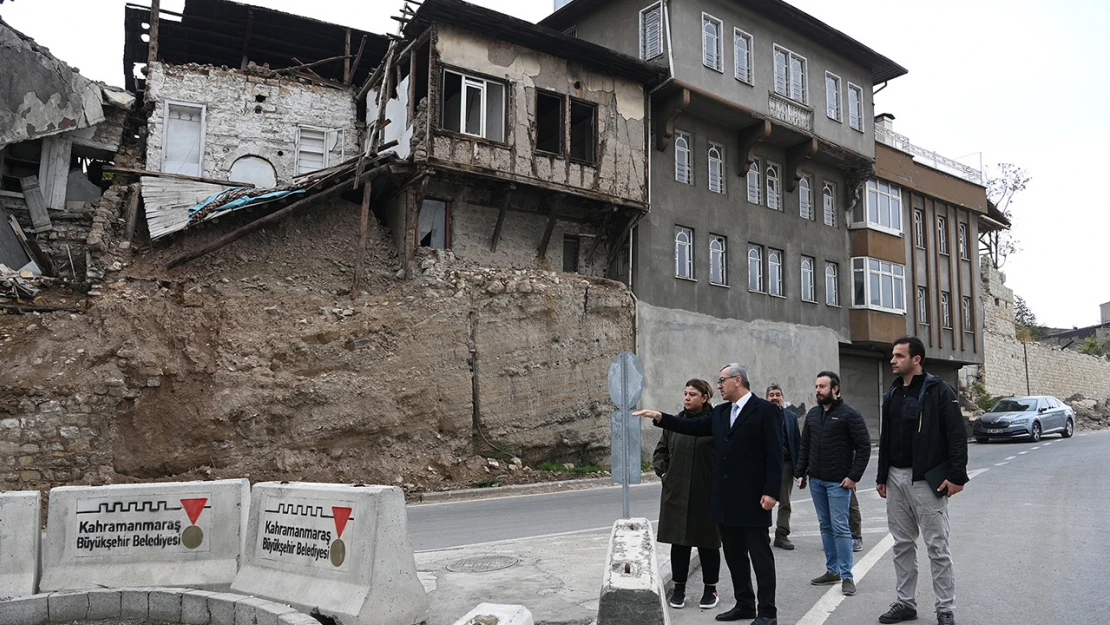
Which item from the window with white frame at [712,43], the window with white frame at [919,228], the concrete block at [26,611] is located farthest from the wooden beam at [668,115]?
the concrete block at [26,611]

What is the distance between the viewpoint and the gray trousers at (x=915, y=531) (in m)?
5.91

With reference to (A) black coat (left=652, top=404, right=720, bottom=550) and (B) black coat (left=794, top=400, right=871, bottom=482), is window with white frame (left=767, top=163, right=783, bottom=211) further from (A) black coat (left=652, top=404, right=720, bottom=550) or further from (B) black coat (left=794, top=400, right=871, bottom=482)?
(A) black coat (left=652, top=404, right=720, bottom=550)

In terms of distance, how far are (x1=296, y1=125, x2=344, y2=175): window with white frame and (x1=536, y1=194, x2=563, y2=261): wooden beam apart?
20.1 feet

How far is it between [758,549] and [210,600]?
4090 mm

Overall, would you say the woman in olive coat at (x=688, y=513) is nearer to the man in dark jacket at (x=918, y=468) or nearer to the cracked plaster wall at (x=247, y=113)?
the man in dark jacket at (x=918, y=468)

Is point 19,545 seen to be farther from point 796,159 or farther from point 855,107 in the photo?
point 855,107

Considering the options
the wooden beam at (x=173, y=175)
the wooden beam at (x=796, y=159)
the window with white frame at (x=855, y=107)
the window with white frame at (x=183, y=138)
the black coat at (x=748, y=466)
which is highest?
the window with white frame at (x=855, y=107)

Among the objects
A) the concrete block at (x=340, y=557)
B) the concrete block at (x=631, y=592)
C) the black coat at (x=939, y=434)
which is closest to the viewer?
the concrete block at (x=631, y=592)

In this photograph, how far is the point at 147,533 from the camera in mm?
6660

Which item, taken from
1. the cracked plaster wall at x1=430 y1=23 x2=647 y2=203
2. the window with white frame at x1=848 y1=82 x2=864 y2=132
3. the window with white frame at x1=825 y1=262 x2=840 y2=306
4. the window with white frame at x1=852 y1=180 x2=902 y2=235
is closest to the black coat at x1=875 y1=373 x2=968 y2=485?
the cracked plaster wall at x1=430 y1=23 x2=647 y2=203

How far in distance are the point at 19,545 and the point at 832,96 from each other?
27077 millimetres

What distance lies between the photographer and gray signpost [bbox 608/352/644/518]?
8695mm

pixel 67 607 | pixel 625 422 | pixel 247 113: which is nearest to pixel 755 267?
pixel 247 113

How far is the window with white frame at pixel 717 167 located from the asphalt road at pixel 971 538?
10.4 m
